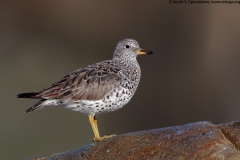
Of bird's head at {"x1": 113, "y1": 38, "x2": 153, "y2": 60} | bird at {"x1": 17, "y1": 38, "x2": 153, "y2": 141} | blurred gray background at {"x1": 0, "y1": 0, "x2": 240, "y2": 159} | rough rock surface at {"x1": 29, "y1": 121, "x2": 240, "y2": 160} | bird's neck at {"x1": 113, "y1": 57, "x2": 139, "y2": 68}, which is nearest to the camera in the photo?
rough rock surface at {"x1": 29, "y1": 121, "x2": 240, "y2": 160}

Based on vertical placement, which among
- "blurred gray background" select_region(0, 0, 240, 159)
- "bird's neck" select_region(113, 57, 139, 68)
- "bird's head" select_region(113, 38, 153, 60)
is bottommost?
"blurred gray background" select_region(0, 0, 240, 159)

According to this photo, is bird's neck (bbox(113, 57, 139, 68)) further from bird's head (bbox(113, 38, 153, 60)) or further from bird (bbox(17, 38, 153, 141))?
bird (bbox(17, 38, 153, 141))

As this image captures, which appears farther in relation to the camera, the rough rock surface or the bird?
the bird

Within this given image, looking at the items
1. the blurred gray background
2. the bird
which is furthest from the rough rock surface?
the blurred gray background

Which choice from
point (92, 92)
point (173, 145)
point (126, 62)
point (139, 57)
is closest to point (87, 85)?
point (92, 92)

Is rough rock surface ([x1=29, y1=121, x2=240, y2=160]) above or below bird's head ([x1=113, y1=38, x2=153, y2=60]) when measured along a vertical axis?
below

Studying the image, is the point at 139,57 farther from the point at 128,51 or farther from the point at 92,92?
the point at 92,92

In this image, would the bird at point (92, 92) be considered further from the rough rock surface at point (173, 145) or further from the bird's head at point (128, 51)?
the rough rock surface at point (173, 145)

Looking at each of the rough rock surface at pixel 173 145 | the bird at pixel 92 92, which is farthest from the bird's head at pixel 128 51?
the rough rock surface at pixel 173 145
